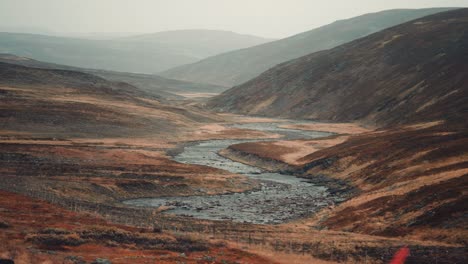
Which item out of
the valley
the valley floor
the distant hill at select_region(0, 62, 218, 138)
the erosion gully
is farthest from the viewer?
the distant hill at select_region(0, 62, 218, 138)

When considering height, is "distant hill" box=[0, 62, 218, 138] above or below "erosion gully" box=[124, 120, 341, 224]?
above

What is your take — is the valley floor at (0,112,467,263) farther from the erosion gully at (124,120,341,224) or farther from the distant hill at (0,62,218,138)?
the distant hill at (0,62,218,138)

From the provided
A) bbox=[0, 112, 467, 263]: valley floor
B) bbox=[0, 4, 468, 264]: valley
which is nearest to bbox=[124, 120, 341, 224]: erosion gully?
bbox=[0, 4, 468, 264]: valley

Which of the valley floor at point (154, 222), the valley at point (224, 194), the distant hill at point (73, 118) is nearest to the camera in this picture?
the valley floor at point (154, 222)

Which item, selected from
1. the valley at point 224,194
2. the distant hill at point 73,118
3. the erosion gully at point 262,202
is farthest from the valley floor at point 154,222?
the distant hill at point 73,118

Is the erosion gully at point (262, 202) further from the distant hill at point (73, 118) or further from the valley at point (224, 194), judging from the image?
the distant hill at point (73, 118)

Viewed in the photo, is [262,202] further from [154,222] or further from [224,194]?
[154,222]

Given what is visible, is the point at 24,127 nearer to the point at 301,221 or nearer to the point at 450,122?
the point at 301,221

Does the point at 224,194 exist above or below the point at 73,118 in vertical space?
below

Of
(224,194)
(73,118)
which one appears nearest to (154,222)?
(224,194)

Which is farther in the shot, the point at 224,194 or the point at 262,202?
the point at 224,194

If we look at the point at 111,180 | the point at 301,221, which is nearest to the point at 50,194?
the point at 111,180
